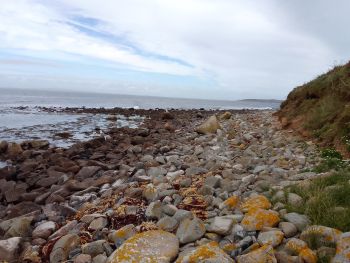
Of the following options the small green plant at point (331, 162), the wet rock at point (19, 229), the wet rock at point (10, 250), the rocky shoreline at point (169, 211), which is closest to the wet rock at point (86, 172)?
the rocky shoreline at point (169, 211)

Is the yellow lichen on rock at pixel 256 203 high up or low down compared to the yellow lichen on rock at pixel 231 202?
up

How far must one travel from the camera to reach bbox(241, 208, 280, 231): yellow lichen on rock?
448 centimetres

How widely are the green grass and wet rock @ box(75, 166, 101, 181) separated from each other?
6.58 m

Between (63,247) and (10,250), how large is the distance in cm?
91

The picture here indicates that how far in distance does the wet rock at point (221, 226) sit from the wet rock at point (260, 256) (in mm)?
626

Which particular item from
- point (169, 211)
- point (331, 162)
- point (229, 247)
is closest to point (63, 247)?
point (169, 211)

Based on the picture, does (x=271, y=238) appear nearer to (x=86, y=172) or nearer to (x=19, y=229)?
(x=19, y=229)

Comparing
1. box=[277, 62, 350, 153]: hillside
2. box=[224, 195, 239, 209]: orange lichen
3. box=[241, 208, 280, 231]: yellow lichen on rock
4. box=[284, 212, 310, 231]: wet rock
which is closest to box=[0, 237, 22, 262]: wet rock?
box=[224, 195, 239, 209]: orange lichen

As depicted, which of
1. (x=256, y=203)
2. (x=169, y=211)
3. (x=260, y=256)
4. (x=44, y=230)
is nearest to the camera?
(x=260, y=256)

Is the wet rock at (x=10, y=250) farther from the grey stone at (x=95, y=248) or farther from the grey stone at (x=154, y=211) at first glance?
the grey stone at (x=154, y=211)

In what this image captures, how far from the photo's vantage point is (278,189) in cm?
559

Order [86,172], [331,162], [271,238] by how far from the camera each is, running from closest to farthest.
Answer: [271,238]
[331,162]
[86,172]

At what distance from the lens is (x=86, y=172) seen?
10.7m

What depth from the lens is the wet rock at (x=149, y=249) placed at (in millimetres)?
4039
